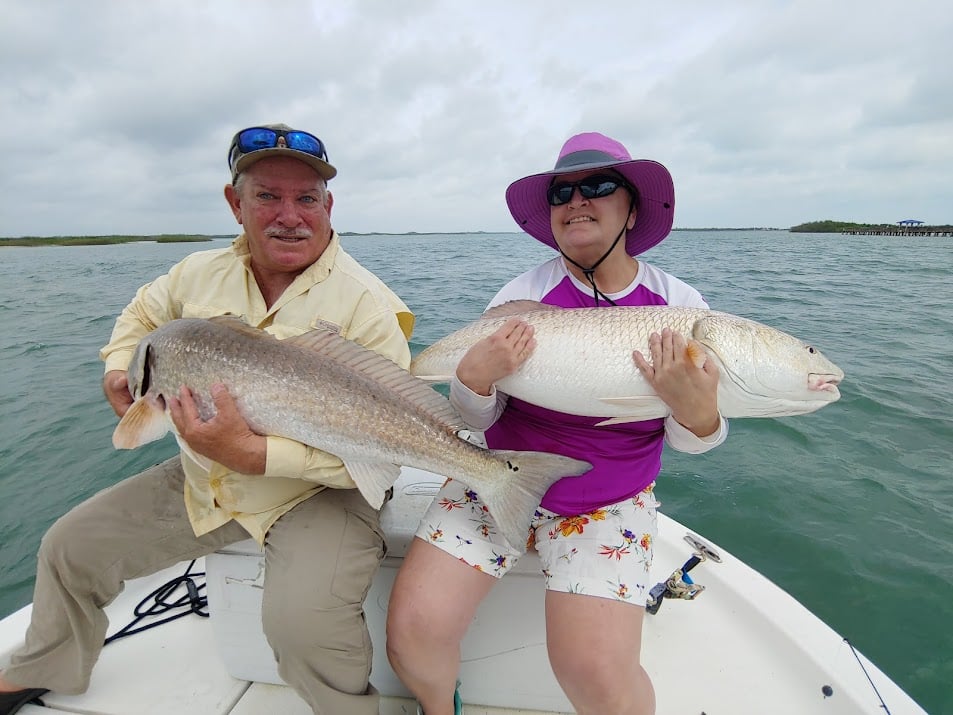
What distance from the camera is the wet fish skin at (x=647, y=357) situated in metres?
2.44

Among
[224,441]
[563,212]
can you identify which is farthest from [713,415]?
[224,441]

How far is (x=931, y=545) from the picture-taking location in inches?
185

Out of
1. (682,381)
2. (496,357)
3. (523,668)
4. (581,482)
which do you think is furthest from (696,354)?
(523,668)

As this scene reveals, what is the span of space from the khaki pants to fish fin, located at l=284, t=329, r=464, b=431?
2.02 feet

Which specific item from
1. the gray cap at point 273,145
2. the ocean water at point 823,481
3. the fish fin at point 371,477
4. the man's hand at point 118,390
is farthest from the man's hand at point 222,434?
the ocean water at point 823,481

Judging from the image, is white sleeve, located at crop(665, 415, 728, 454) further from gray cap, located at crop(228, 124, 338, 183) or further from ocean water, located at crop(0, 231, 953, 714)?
gray cap, located at crop(228, 124, 338, 183)

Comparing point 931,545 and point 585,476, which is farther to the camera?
point 931,545

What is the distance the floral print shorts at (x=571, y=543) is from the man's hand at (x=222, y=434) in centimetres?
85

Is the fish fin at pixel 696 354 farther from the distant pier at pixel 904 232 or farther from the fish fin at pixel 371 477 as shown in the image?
the distant pier at pixel 904 232

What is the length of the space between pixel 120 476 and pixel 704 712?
6.66m

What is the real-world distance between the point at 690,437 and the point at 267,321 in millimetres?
2177

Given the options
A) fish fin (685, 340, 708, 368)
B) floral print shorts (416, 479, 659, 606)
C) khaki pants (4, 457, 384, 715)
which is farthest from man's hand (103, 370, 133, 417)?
fish fin (685, 340, 708, 368)

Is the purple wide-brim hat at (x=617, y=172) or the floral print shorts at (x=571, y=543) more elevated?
the purple wide-brim hat at (x=617, y=172)

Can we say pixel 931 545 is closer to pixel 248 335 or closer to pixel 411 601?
pixel 411 601
